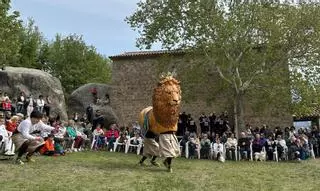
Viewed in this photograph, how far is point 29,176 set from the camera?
11391 mm

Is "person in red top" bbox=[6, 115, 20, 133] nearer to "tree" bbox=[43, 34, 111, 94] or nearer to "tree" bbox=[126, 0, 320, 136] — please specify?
"tree" bbox=[126, 0, 320, 136]

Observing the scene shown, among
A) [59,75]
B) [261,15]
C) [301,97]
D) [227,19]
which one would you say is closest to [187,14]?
[227,19]

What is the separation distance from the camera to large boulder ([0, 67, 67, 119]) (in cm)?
2725

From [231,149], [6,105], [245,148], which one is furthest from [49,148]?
[245,148]

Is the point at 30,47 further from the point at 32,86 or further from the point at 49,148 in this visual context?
the point at 49,148

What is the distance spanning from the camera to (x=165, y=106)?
13953 millimetres

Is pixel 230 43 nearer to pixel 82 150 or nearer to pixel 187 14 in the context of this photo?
pixel 187 14

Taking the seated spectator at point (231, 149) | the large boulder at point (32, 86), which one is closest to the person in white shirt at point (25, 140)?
the seated spectator at point (231, 149)

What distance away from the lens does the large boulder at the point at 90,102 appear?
31438mm

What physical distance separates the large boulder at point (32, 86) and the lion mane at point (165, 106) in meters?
14.0

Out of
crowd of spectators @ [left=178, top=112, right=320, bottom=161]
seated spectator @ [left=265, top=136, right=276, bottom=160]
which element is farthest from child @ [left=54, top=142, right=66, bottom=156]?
seated spectator @ [left=265, top=136, right=276, bottom=160]

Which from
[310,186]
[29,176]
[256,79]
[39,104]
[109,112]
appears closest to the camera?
[29,176]

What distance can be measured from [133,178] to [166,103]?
9.63 feet

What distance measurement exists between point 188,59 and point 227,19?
3.49m
